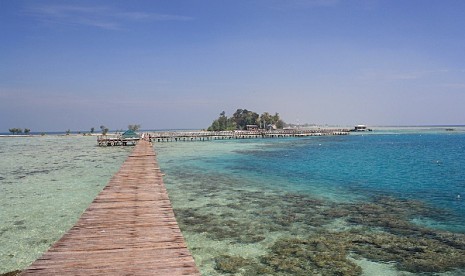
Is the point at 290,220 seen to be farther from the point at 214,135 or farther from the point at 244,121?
the point at 244,121

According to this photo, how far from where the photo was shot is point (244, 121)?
128375mm

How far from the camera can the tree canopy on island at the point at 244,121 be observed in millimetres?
121375

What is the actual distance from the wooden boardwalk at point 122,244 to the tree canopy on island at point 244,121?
110m

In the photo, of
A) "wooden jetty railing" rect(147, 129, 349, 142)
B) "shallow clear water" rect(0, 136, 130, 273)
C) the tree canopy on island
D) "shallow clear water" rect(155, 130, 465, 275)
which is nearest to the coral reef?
"shallow clear water" rect(155, 130, 465, 275)

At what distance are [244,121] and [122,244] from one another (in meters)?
122

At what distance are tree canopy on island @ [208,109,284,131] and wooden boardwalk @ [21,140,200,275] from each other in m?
110

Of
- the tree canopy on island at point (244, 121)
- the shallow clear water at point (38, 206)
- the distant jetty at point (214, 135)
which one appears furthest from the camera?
the tree canopy on island at point (244, 121)

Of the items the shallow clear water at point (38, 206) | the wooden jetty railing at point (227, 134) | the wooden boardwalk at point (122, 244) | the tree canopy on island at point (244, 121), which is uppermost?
the tree canopy on island at point (244, 121)

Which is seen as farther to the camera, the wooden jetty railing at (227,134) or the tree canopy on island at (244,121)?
the tree canopy on island at (244,121)

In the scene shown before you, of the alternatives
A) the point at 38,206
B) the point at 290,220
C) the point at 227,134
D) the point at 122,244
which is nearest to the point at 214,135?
the point at 227,134

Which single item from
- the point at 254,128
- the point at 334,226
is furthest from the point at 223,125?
the point at 334,226

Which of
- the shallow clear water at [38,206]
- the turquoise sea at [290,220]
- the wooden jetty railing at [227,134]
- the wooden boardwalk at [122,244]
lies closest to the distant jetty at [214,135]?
the wooden jetty railing at [227,134]

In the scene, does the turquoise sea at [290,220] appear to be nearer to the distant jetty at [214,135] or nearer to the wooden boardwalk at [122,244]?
the wooden boardwalk at [122,244]

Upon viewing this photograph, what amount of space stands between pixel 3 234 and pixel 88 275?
892 cm
